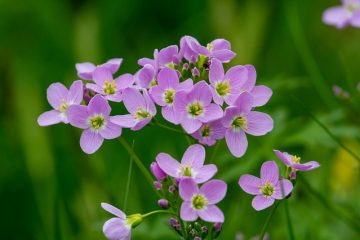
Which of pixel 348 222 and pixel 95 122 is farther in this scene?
pixel 348 222

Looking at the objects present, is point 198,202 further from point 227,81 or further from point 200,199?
point 227,81

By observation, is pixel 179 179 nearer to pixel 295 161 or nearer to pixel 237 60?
pixel 295 161

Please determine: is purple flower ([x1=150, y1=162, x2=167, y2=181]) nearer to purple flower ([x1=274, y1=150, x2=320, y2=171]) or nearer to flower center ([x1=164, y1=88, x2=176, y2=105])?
flower center ([x1=164, y1=88, x2=176, y2=105])

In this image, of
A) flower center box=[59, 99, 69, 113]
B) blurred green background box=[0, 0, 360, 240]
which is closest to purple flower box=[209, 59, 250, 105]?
flower center box=[59, 99, 69, 113]

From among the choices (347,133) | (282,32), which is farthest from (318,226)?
(282,32)

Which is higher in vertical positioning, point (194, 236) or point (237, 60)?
point (194, 236)

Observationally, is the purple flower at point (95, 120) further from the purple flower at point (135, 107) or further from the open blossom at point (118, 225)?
the open blossom at point (118, 225)
